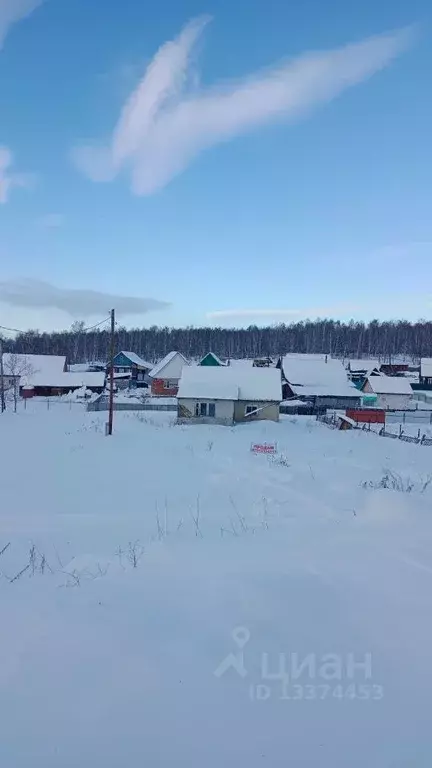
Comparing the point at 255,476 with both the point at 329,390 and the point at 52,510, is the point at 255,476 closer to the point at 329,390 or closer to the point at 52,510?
the point at 52,510

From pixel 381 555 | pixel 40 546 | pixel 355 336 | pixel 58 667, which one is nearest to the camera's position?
pixel 58 667

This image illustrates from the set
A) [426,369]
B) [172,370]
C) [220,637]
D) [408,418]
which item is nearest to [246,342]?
[426,369]

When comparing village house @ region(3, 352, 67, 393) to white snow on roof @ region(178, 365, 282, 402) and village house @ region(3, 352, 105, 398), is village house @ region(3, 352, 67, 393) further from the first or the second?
white snow on roof @ region(178, 365, 282, 402)

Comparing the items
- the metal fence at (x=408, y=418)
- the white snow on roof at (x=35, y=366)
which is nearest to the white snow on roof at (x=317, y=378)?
the metal fence at (x=408, y=418)

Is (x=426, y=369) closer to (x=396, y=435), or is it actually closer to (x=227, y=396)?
(x=396, y=435)

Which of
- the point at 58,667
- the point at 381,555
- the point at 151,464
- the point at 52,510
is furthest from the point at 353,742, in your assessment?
the point at 151,464

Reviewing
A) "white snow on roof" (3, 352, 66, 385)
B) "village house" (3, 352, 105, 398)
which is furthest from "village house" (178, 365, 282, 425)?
"white snow on roof" (3, 352, 66, 385)
